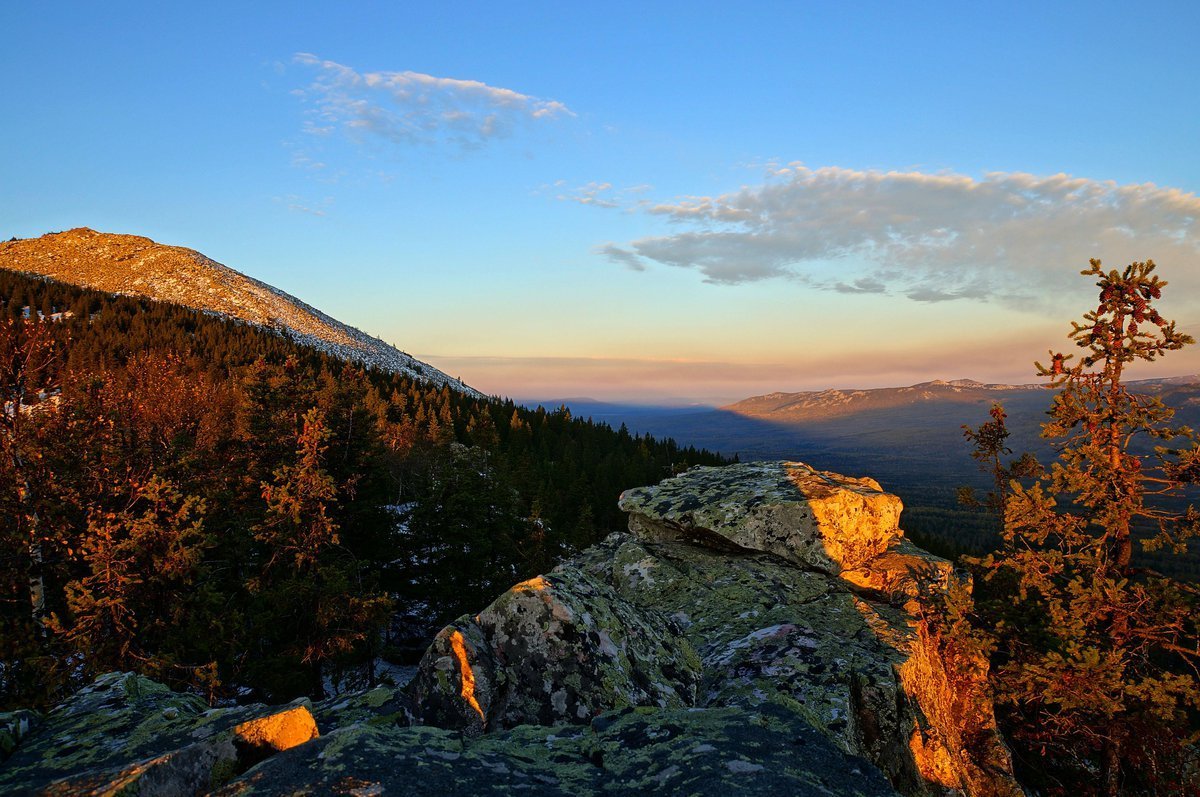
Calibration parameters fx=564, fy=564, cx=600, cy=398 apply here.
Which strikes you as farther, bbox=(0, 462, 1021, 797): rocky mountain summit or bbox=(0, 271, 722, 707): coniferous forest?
bbox=(0, 271, 722, 707): coniferous forest

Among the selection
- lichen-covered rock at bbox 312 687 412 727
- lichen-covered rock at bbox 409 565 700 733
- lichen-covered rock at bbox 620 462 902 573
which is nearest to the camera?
lichen-covered rock at bbox 312 687 412 727

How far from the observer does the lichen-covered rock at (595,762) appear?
159 inches

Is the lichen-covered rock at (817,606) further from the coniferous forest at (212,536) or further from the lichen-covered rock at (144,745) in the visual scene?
the coniferous forest at (212,536)

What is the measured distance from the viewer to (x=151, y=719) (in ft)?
20.3

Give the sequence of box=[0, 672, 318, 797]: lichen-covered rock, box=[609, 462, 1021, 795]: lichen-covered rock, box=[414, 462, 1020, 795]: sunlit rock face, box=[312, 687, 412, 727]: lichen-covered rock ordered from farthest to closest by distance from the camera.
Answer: box=[609, 462, 1021, 795]: lichen-covered rock
box=[414, 462, 1020, 795]: sunlit rock face
box=[312, 687, 412, 727]: lichen-covered rock
box=[0, 672, 318, 797]: lichen-covered rock

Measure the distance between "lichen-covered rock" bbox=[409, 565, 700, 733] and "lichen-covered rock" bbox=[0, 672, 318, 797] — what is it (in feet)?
5.53

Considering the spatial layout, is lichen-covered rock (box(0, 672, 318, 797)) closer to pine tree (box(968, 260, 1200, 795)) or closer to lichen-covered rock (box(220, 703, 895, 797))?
lichen-covered rock (box(220, 703, 895, 797))

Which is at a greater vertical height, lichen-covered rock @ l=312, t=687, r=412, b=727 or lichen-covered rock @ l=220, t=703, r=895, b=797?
lichen-covered rock @ l=220, t=703, r=895, b=797

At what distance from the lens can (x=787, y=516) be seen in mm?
13039

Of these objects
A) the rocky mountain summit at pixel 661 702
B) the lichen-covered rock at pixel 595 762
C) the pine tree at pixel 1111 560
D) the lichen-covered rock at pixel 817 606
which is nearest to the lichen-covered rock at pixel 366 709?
the rocky mountain summit at pixel 661 702

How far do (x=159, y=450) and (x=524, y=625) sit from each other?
1888 cm

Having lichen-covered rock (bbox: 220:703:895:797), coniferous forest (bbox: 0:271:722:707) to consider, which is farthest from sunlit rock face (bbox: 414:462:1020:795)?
coniferous forest (bbox: 0:271:722:707)

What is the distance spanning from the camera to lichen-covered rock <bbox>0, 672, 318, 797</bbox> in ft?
14.3

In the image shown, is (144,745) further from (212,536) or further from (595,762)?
(212,536)
